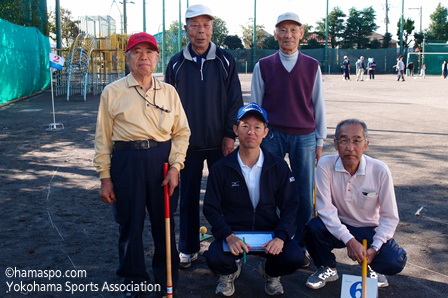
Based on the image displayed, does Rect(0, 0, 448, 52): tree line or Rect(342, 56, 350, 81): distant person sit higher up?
Rect(0, 0, 448, 52): tree line

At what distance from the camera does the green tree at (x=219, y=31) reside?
71.9 m

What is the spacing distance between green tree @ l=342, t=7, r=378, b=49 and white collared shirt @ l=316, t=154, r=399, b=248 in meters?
72.3

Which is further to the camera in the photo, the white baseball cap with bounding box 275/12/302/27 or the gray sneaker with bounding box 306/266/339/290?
the white baseball cap with bounding box 275/12/302/27

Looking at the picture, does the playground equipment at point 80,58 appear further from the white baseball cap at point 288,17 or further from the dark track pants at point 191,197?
the white baseball cap at point 288,17

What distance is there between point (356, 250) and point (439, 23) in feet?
267

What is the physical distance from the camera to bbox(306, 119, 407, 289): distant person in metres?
3.72

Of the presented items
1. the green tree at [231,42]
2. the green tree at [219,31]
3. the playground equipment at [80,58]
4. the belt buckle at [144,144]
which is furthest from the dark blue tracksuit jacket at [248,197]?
the green tree at [219,31]

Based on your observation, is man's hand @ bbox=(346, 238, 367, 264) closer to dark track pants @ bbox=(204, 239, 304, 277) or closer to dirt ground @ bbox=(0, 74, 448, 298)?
dark track pants @ bbox=(204, 239, 304, 277)

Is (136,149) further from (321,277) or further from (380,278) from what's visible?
(380,278)

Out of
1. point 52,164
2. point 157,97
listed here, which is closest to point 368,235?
point 157,97

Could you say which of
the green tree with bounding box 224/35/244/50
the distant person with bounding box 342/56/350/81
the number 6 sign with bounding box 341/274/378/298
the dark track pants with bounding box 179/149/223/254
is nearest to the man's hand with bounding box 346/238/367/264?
the number 6 sign with bounding box 341/274/378/298

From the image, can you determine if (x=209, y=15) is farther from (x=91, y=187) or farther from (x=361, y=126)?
(x=91, y=187)

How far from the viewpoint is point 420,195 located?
257 inches

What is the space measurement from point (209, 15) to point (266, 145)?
1203 millimetres
